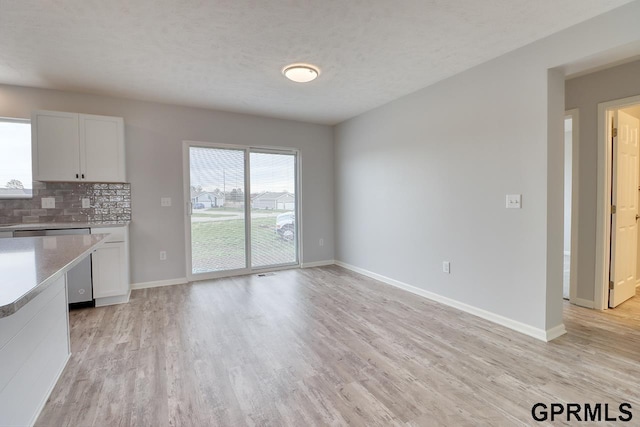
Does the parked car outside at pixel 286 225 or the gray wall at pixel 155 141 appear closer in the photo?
the gray wall at pixel 155 141

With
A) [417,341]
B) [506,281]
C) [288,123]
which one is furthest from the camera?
[288,123]

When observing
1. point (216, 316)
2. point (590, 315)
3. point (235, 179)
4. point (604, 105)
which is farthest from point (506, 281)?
point (235, 179)

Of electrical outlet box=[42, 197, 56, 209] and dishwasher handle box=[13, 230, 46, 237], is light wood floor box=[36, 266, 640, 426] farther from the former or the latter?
electrical outlet box=[42, 197, 56, 209]

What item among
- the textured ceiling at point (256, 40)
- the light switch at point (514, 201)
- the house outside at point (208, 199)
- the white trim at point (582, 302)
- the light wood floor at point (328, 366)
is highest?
the textured ceiling at point (256, 40)

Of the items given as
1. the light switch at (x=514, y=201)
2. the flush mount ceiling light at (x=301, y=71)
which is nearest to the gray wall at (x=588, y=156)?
the light switch at (x=514, y=201)

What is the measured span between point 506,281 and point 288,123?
12.9 feet

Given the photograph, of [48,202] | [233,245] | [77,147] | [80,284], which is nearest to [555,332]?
[233,245]

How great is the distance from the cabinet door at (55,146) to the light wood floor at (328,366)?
1633mm

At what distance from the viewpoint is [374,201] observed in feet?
14.9

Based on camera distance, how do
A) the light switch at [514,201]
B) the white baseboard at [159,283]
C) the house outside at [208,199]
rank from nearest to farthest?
the light switch at [514,201] → the white baseboard at [159,283] → the house outside at [208,199]

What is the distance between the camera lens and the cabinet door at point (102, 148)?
3553 mm

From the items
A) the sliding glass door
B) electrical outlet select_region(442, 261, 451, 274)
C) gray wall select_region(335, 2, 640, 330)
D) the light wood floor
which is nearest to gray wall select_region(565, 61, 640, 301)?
the light wood floor

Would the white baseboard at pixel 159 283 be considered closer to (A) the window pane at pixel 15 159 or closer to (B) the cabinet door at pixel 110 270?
(B) the cabinet door at pixel 110 270

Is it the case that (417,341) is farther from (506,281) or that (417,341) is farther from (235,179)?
(235,179)
